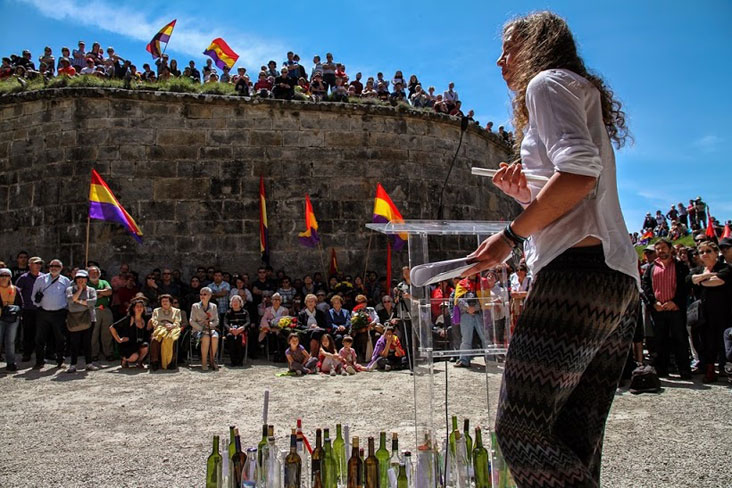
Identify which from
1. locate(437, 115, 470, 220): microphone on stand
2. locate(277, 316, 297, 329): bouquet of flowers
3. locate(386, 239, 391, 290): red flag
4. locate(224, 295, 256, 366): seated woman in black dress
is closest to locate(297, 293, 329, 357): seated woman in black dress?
locate(277, 316, 297, 329): bouquet of flowers

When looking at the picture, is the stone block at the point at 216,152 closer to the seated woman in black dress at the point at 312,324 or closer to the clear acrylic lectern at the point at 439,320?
the seated woman in black dress at the point at 312,324

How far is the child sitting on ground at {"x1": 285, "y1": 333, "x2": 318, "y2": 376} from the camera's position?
8562mm

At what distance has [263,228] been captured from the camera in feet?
41.1

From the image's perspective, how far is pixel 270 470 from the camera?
10.1 feet

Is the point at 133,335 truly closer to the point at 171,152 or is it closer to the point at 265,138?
the point at 171,152

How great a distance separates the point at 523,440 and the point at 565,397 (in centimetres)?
19

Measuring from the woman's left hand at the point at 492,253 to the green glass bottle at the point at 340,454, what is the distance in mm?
1987

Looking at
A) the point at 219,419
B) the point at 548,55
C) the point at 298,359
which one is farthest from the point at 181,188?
the point at 548,55

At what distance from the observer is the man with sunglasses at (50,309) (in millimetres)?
8805

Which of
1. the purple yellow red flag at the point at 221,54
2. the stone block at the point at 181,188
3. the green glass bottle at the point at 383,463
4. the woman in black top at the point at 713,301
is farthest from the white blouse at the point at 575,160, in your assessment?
the purple yellow red flag at the point at 221,54

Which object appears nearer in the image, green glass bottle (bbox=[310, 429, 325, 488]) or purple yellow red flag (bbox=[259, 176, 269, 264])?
green glass bottle (bbox=[310, 429, 325, 488])

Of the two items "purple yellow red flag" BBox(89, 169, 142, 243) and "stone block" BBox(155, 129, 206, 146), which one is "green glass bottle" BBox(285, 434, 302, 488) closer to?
"purple yellow red flag" BBox(89, 169, 142, 243)

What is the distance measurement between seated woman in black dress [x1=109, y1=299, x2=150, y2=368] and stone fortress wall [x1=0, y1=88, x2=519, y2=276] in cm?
333

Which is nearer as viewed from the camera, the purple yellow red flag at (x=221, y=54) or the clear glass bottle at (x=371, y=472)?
the clear glass bottle at (x=371, y=472)
